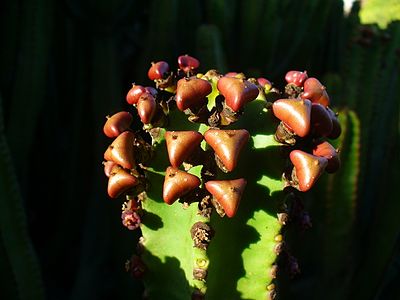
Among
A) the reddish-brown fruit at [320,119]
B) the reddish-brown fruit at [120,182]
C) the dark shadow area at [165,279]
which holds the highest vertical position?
the reddish-brown fruit at [320,119]

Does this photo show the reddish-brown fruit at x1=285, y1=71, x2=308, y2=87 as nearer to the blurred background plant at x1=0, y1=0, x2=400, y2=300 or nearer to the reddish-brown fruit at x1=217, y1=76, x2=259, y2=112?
the reddish-brown fruit at x1=217, y1=76, x2=259, y2=112

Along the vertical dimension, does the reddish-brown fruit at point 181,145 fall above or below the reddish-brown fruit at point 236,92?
below

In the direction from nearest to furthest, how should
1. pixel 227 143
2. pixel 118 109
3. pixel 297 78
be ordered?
pixel 227 143 → pixel 297 78 → pixel 118 109

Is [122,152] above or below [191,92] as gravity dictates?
below

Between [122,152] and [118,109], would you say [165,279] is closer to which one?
[122,152]

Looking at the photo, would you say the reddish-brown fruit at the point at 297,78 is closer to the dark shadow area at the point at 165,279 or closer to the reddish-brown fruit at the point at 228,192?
the reddish-brown fruit at the point at 228,192

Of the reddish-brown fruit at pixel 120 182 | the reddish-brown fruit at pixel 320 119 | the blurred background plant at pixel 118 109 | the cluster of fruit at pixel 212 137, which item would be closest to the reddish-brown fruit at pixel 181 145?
the cluster of fruit at pixel 212 137

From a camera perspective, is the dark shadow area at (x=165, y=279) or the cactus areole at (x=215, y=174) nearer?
the cactus areole at (x=215, y=174)

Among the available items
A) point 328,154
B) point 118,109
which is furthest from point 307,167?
point 118,109
